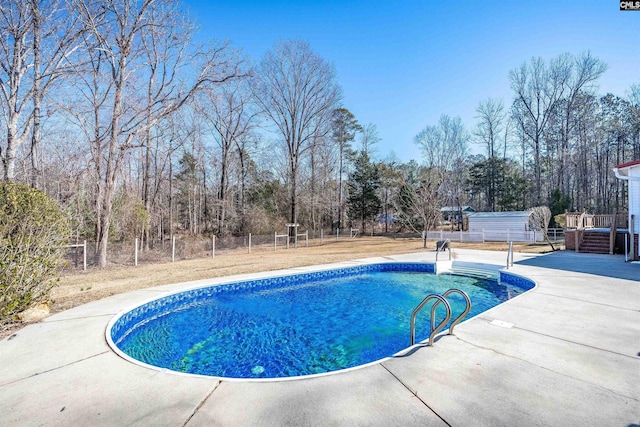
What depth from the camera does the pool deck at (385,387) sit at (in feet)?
6.89

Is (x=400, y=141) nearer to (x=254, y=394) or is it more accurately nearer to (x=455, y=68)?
(x=455, y=68)

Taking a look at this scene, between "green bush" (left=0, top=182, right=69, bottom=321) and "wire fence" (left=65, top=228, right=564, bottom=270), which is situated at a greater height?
"green bush" (left=0, top=182, right=69, bottom=321)

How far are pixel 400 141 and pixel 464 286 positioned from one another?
2533 centimetres

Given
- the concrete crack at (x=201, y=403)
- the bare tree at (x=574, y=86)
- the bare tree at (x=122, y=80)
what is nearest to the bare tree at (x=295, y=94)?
the bare tree at (x=122, y=80)

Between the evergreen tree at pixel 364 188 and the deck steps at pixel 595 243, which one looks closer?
the deck steps at pixel 595 243

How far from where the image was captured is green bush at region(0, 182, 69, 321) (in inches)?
155

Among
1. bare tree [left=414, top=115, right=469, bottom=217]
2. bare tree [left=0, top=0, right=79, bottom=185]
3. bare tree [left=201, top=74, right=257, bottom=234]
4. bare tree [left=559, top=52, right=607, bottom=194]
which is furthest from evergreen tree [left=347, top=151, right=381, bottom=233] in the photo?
bare tree [left=0, top=0, right=79, bottom=185]

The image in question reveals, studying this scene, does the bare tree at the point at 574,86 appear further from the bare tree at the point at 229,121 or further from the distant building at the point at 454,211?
the bare tree at the point at 229,121

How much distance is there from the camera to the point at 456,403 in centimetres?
223

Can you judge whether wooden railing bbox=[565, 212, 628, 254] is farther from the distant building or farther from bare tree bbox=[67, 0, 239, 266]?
bare tree bbox=[67, 0, 239, 266]

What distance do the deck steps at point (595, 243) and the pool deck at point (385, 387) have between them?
36.5 feet

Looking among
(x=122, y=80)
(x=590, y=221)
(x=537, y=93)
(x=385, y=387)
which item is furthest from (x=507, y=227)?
(x=122, y=80)

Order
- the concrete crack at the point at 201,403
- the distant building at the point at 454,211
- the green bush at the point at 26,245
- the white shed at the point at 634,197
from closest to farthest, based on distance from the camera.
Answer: the concrete crack at the point at 201,403 < the green bush at the point at 26,245 < the white shed at the point at 634,197 < the distant building at the point at 454,211

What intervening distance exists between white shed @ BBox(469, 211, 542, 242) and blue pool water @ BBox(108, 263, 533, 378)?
40.0ft
